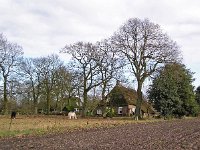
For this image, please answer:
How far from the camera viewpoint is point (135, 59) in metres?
63.5

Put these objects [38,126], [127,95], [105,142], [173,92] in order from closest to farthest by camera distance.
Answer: [105,142] < [38,126] < [173,92] < [127,95]

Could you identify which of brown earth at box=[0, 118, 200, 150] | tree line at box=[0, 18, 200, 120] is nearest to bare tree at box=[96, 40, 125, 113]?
tree line at box=[0, 18, 200, 120]

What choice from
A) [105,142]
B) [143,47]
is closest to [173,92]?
[143,47]

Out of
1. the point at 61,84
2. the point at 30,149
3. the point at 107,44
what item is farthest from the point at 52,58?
the point at 30,149

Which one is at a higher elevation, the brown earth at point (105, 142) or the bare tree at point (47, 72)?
the bare tree at point (47, 72)

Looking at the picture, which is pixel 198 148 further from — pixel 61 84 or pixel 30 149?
pixel 61 84

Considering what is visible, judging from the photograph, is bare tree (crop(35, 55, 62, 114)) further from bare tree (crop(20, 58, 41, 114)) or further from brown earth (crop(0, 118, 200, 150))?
brown earth (crop(0, 118, 200, 150))

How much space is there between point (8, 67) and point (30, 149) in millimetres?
56501

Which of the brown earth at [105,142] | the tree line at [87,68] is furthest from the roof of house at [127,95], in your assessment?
the brown earth at [105,142]

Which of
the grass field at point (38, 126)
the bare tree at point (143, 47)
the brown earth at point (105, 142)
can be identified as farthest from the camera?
the bare tree at point (143, 47)

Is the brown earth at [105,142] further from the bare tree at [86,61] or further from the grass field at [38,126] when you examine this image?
the bare tree at [86,61]

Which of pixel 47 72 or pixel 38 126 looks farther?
pixel 47 72

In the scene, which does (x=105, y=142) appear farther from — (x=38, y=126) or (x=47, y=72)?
(x=47, y=72)

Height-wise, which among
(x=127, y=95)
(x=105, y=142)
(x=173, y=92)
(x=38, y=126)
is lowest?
(x=105, y=142)
